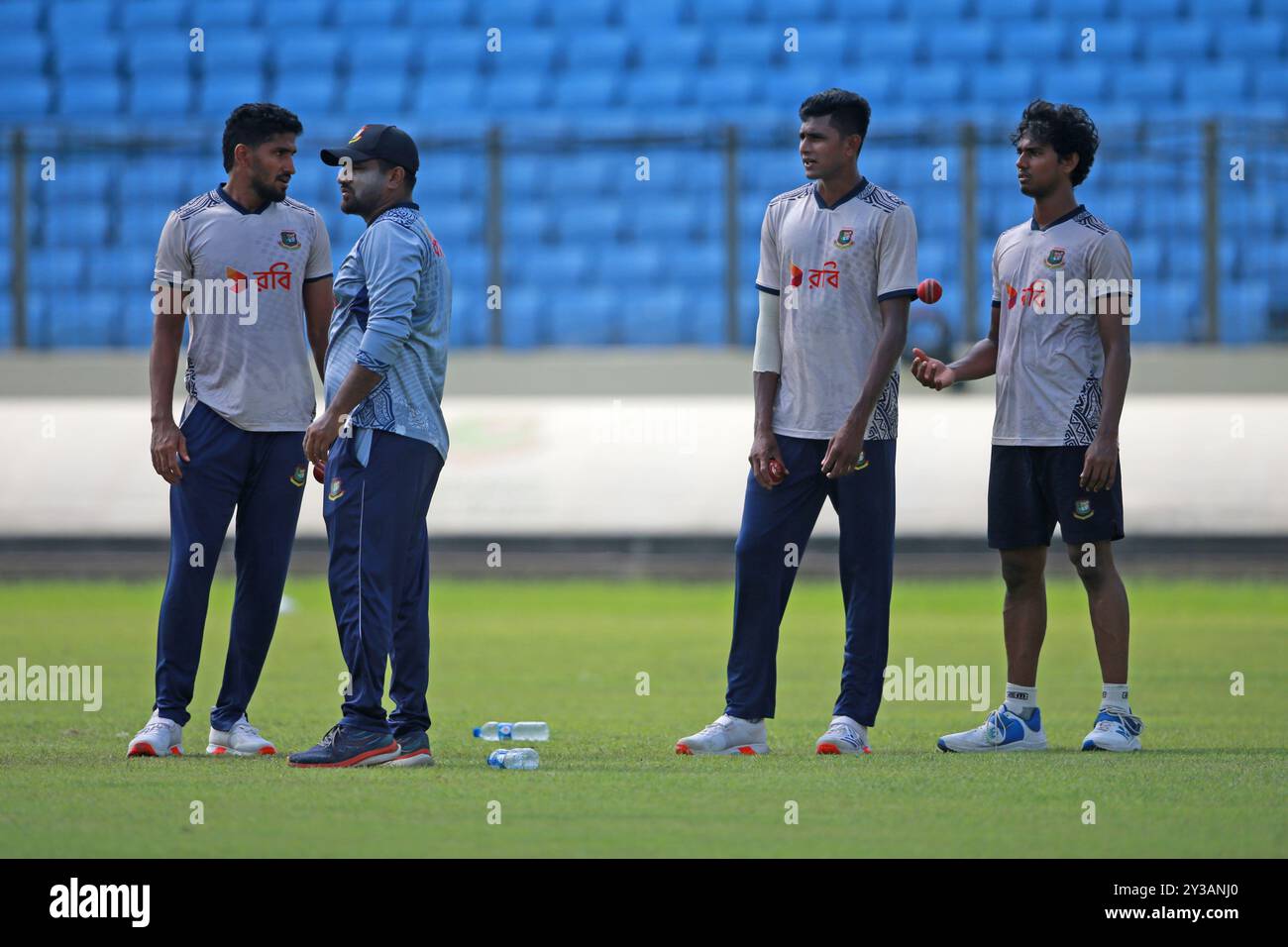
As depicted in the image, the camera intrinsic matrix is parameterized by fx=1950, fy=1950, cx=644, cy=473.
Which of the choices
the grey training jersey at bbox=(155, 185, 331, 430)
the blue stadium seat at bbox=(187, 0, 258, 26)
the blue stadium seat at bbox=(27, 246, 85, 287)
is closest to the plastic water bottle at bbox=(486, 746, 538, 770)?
the grey training jersey at bbox=(155, 185, 331, 430)

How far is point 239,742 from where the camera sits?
6262 mm

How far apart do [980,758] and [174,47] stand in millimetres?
15460

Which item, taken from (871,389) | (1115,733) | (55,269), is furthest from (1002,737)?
(55,269)

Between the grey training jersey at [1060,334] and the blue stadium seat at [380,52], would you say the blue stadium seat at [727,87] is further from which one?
the grey training jersey at [1060,334]

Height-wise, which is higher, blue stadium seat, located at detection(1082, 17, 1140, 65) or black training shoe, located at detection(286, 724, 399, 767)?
blue stadium seat, located at detection(1082, 17, 1140, 65)

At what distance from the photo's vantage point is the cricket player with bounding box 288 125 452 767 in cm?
582

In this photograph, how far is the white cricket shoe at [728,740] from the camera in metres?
6.25

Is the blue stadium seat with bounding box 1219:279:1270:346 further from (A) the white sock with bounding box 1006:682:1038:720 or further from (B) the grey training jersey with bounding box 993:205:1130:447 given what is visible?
(A) the white sock with bounding box 1006:682:1038:720

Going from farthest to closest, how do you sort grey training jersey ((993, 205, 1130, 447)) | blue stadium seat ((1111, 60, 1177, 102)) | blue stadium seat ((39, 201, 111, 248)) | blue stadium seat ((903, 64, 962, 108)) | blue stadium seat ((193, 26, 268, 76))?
blue stadium seat ((193, 26, 268, 76)) → blue stadium seat ((903, 64, 962, 108)) → blue stadium seat ((1111, 60, 1177, 102)) → blue stadium seat ((39, 201, 111, 248)) → grey training jersey ((993, 205, 1130, 447))

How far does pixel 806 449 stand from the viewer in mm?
6426

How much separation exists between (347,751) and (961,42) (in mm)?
14178

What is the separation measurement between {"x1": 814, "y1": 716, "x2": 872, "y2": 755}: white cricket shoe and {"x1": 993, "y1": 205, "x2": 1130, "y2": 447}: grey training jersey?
1.08 meters
